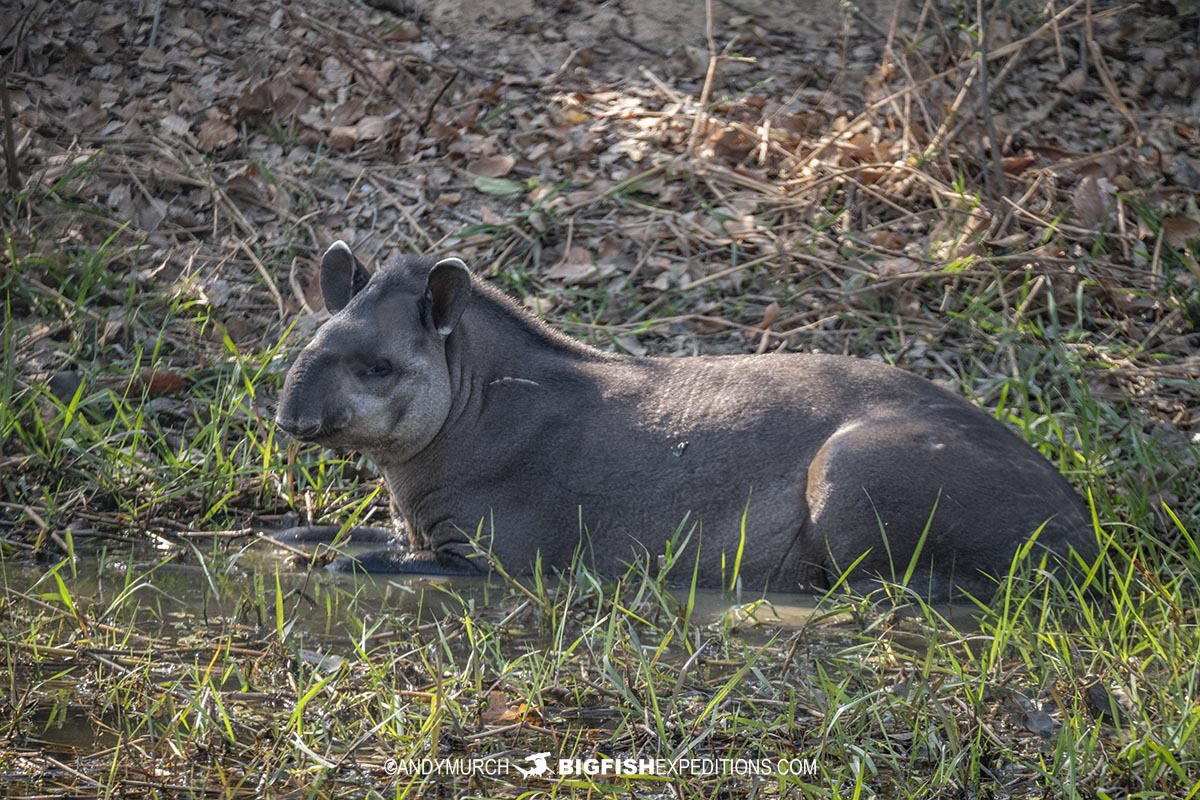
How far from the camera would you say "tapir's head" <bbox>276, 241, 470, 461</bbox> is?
6125mm

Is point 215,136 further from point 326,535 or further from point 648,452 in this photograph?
point 648,452

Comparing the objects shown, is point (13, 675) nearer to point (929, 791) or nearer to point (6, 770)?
point (6, 770)

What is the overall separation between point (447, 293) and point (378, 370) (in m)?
0.45

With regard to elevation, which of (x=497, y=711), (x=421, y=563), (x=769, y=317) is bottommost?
(x=421, y=563)

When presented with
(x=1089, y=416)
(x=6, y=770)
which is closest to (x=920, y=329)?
(x=1089, y=416)

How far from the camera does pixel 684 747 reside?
402 cm

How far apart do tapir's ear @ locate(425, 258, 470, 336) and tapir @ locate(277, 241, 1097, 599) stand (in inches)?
0.4

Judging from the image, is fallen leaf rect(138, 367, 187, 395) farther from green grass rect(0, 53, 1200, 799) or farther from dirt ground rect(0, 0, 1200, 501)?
dirt ground rect(0, 0, 1200, 501)

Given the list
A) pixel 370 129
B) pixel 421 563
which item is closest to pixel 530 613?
pixel 421 563

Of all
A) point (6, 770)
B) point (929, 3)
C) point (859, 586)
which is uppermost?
point (929, 3)

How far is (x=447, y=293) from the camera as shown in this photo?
6402 mm

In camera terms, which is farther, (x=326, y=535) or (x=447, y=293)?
(x=326, y=535)

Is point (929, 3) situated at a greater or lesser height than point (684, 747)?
greater

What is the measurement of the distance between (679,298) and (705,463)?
2385mm
